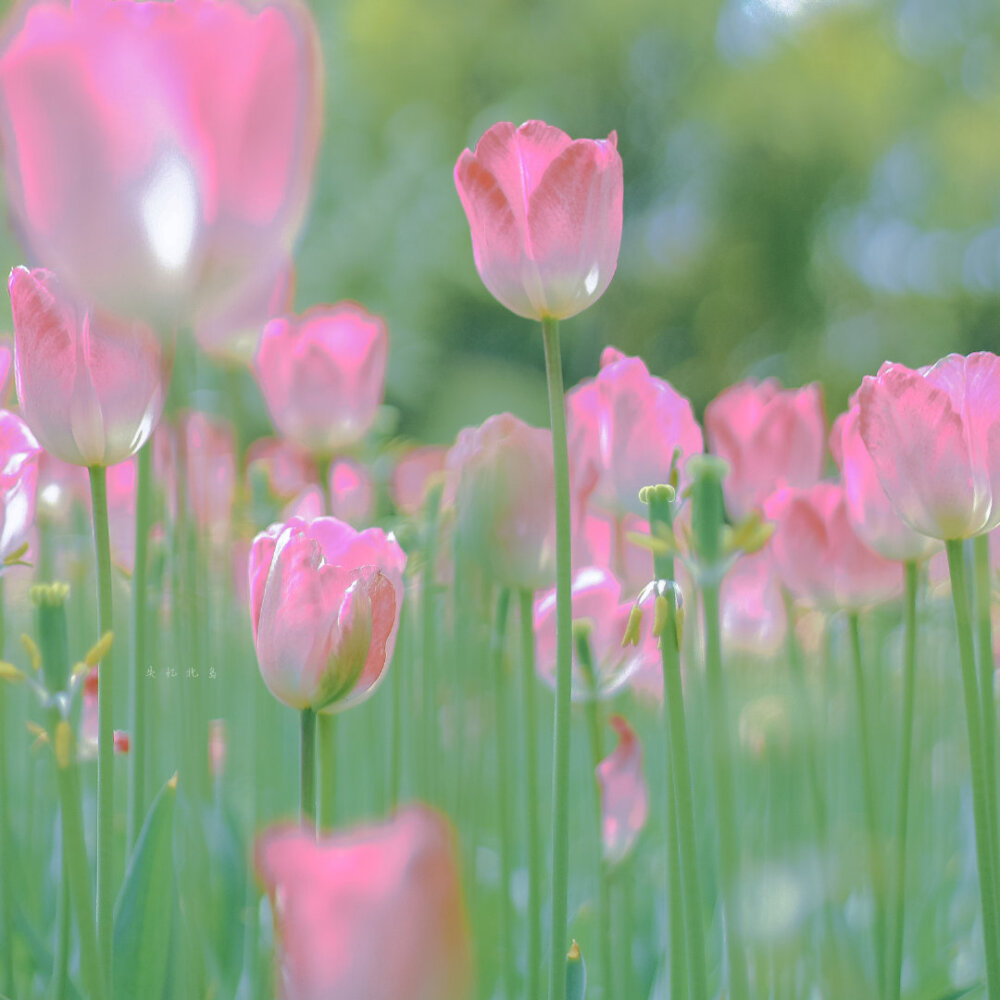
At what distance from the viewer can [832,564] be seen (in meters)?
0.64

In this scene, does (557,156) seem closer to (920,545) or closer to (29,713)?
(920,545)

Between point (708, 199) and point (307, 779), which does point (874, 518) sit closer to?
point (307, 779)

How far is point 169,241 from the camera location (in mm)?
266

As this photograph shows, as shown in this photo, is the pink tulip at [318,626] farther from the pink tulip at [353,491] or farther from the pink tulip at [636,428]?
the pink tulip at [353,491]

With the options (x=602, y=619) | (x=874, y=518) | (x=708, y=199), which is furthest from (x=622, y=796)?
(x=708, y=199)

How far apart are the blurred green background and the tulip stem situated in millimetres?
5587

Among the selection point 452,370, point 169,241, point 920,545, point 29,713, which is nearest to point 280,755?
point 29,713

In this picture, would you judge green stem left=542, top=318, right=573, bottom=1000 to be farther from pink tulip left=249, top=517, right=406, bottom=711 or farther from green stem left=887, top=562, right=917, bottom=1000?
green stem left=887, top=562, right=917, bottom=1000

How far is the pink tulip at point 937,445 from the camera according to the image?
0.42 m

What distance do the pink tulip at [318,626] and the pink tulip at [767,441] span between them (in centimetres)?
39

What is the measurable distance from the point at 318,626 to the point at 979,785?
0.24 meters

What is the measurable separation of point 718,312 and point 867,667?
557 cm

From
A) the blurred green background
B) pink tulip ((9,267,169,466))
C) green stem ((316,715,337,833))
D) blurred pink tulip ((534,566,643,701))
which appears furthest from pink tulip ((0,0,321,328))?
the blurred green background

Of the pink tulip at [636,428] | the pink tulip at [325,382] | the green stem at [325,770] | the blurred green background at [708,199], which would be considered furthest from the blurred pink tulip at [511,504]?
the blurred green background at [708,199]
